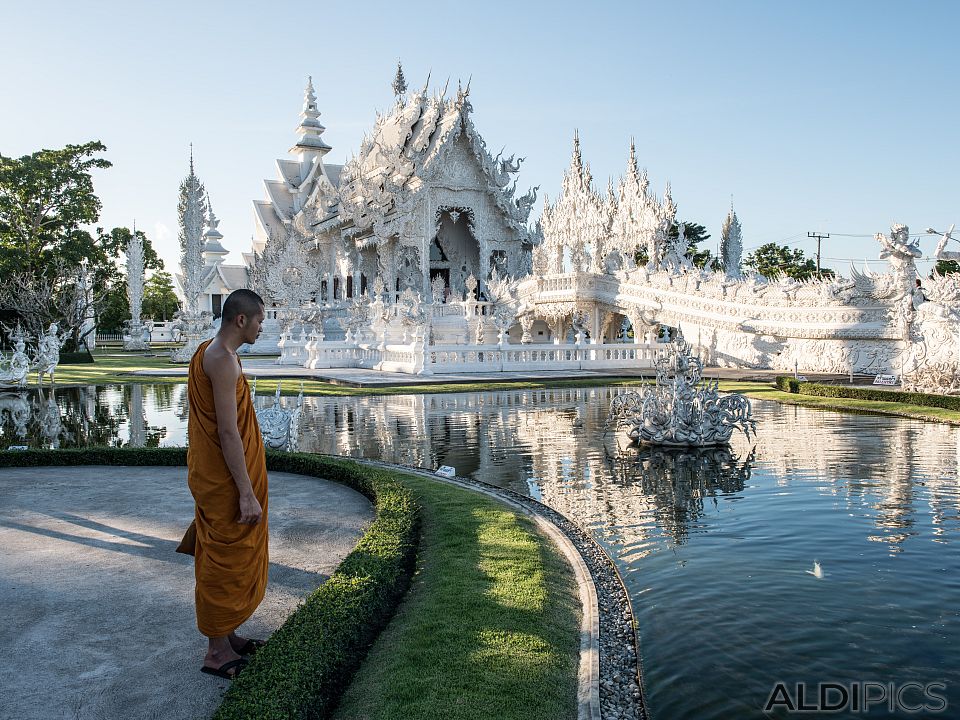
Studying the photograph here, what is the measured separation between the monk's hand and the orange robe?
5 centimetres

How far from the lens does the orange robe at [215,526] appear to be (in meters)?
3.54

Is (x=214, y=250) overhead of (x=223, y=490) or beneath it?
overhead

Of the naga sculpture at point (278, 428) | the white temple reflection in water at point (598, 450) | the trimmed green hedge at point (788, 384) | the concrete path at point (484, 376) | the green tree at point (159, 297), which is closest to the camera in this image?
the white temple reflection in water at point (598, 450)

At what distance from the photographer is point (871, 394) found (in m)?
15.7

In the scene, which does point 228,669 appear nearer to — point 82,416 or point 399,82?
point 82,416

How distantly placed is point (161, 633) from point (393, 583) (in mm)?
1378

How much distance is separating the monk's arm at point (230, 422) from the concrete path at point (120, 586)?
942 mm

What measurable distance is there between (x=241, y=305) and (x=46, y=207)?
140 feet

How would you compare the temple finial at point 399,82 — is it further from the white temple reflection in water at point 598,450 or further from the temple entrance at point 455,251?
the white temple reflection in water at point 598,450

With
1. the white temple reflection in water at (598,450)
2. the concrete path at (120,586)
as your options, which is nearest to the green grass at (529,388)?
the white temple reflection in water at (598,450)

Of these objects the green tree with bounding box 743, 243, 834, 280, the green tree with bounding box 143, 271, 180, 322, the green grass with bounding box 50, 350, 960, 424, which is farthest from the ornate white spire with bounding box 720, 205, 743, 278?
the green tree with bounding box 143, 271, 180, 322

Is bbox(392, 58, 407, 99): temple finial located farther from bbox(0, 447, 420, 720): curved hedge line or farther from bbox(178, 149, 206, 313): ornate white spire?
bbox(0, 447, 420, 720): curved hedge line

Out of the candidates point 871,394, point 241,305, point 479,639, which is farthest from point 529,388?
point 241,305

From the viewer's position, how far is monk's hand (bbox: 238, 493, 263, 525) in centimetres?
352
